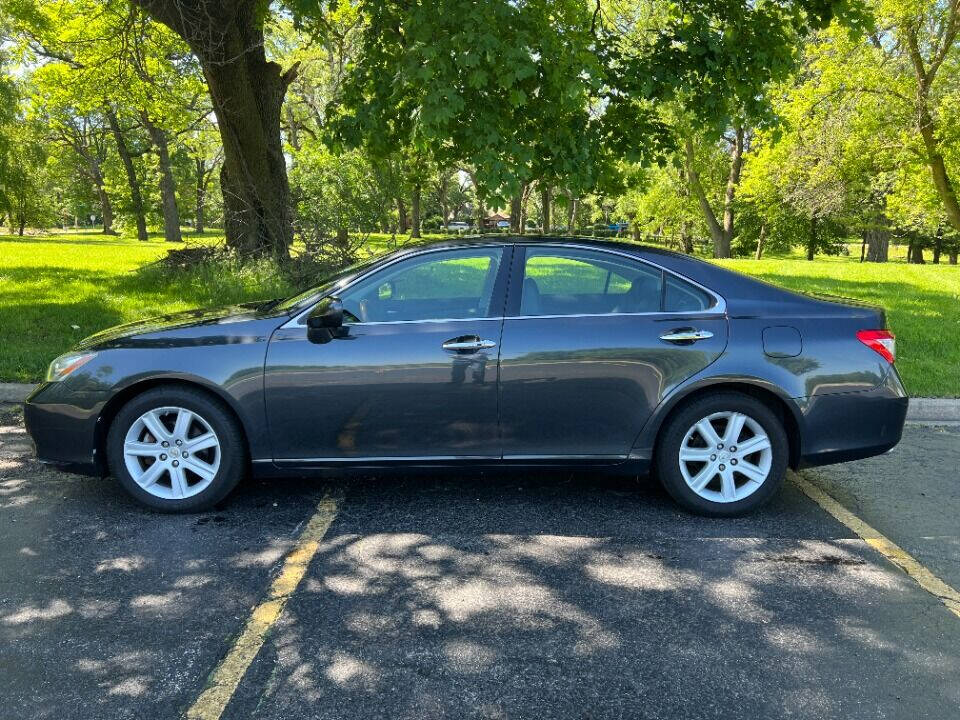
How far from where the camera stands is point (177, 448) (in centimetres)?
415

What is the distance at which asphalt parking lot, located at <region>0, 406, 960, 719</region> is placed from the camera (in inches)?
104

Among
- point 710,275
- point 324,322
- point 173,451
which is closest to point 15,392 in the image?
point 173,451

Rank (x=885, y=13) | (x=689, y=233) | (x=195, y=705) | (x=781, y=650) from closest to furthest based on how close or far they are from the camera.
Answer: (x=195, y=705) → (x=781, y=650) → (x=885, y=13) → (x=689, y=233)

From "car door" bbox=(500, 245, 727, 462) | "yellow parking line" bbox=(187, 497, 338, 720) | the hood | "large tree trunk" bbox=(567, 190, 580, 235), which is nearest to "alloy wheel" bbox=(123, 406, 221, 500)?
the hood

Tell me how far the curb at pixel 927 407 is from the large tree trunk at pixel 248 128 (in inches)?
245

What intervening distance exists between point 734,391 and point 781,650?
5.37 feet

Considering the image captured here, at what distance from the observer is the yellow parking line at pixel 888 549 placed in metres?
3.41

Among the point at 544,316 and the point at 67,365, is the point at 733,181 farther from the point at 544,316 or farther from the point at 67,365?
the point at 67,365

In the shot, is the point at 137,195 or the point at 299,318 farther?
the point at 137,195

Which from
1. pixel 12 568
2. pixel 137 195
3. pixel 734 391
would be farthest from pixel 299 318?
pixel 137 195

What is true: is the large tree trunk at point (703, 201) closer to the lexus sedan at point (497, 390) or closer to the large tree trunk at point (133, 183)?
the large tree trunk at point (133, 183)

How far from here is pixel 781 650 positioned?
9.65ft

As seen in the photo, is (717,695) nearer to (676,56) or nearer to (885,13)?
(676,56)

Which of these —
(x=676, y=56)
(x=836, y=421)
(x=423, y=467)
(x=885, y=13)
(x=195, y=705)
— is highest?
(x=885, y=13)
